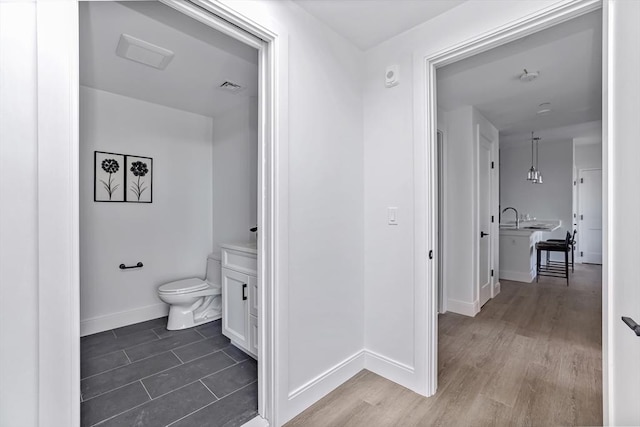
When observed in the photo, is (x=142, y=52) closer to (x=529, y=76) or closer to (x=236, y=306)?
(x=236, y=306)

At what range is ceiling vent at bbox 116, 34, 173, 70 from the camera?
2.01 m

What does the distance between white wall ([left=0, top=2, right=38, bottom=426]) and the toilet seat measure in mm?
1908

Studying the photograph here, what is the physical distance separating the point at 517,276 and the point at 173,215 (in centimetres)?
515

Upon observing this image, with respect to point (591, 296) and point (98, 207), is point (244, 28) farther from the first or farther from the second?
point (591, 296)

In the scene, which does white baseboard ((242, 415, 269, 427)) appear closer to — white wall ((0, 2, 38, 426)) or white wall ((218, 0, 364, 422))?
white wall ((218, 0, 364, 422))

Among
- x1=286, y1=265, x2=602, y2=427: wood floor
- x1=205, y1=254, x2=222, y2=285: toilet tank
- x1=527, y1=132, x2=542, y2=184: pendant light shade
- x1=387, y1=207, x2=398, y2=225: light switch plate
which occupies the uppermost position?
x1=527, y1=132, x2=542, y2=184: pendant light shade

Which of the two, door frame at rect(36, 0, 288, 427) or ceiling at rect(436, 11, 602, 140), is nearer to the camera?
door frame at rect(36, 0, 288, 427)

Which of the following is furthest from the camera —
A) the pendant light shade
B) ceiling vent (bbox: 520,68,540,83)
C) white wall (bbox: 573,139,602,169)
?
white wall (bbox: 573,139,602,169)

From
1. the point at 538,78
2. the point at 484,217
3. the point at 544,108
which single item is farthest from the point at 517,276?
the point at 538,78

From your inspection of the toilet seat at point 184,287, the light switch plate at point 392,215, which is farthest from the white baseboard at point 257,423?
the toilet seat at point 184,287

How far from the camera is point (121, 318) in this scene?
3000 millimetres

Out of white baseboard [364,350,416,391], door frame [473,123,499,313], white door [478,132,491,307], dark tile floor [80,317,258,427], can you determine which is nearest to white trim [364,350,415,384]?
white baseboard [364,350,416,391]

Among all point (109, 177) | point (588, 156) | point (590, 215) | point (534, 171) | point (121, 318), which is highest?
point (588, 156)
